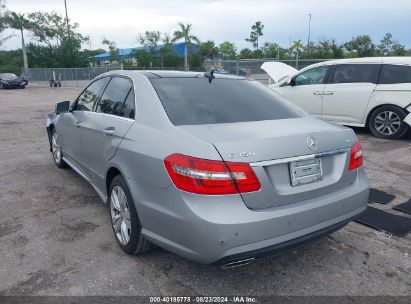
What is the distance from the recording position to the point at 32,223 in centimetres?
387

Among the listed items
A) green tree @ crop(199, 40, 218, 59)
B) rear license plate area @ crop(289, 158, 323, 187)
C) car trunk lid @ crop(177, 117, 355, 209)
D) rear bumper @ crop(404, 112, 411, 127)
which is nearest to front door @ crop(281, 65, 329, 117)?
rear bumper @ crop(404, 112, 411, 127)

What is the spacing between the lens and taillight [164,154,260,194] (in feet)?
7.59

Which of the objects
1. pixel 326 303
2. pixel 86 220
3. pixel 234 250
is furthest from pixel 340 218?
pixel 86 220

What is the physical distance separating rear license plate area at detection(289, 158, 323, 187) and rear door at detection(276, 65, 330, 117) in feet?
21.1

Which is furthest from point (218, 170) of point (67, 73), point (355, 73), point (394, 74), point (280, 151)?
point (67, 73)

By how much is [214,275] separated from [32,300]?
52.8 inches

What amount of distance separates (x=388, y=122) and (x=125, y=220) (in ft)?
21.8

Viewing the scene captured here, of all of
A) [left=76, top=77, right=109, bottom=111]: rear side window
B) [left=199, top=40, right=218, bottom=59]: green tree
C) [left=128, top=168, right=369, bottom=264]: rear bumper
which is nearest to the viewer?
[left=128, top=168, right=369, bottom=264]: rear bumper

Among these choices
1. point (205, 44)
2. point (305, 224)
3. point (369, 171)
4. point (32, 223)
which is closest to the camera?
point (305, 224)

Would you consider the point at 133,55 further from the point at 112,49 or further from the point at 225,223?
the point at 225,223

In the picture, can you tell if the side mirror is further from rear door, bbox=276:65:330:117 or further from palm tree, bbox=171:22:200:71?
palm tree, bbox=171:22:200:71

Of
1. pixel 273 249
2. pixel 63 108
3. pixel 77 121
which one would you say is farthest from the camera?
pixel 63 108

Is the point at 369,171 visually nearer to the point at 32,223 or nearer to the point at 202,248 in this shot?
the point at 202,248

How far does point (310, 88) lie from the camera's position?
8.86 meters
